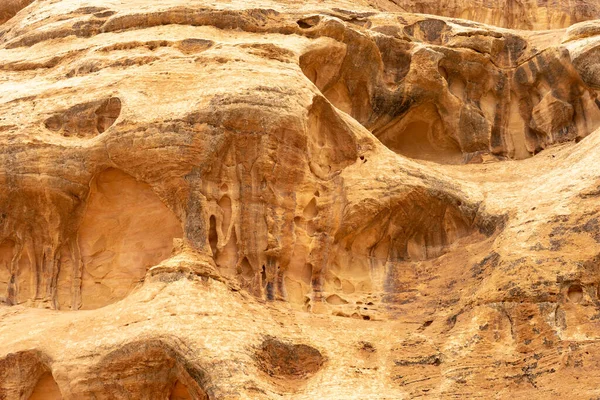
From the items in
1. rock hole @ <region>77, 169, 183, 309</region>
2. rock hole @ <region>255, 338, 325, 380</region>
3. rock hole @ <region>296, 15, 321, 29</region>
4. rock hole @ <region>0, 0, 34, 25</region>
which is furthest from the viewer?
rock hole @ <region>0, 0, 34, 25</region>

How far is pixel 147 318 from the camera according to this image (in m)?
13.2

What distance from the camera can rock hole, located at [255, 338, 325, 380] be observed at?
43.4 feet

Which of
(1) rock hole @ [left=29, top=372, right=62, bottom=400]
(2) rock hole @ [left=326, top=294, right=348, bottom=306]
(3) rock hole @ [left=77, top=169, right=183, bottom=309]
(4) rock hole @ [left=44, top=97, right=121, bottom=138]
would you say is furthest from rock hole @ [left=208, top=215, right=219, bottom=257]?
(1) rock hole @ [left=29, top=372, right=62, bottom=400]

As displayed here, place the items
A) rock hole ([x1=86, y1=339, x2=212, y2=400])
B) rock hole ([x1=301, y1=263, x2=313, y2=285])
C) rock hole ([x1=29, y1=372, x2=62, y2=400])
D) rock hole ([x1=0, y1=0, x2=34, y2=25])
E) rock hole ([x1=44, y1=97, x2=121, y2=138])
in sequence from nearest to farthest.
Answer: rock hole ([x1=86, y1=339, x2=212, y2=400]) → rock hole ([x1=29, y1=372, x2=62, y2=400]) → rock hole ([x1=301, y1=263, x2=313, y2=285]) → rock hole ([x1=44, y1=97, x2=121, y2=138]) → rock hole ([x1=0, y1=0, x2=34, y2=25])

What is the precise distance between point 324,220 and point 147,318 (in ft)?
12.0

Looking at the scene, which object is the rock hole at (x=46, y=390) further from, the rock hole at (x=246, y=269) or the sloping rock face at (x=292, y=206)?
the rock hole at (x=246, y=269)

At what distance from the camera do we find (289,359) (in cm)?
1348

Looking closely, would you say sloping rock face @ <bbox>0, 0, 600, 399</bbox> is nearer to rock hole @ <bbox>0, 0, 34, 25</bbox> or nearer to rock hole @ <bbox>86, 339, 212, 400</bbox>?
rock hole @ <bbox>86, 339, 212, 400</bbox>

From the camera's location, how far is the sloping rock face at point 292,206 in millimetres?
13023

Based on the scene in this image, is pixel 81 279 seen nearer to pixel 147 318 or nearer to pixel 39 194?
pixel 39 194

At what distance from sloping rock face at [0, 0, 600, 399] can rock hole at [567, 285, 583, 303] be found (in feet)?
0.13

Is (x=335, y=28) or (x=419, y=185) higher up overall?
(x=335, y=28)

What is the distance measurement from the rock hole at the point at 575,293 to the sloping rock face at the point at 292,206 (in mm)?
40

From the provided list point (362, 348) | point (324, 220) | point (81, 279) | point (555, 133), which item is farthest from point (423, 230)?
point (81, 279)
